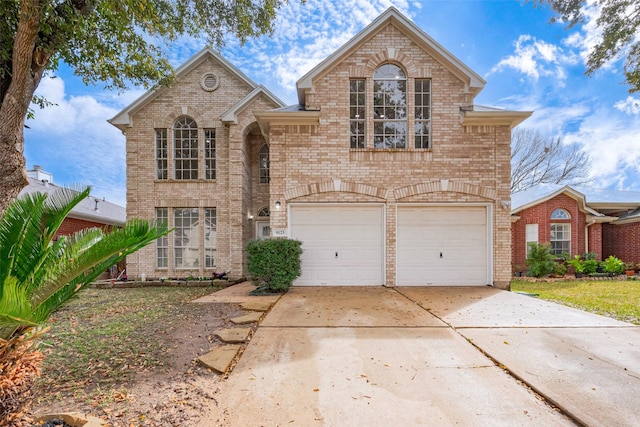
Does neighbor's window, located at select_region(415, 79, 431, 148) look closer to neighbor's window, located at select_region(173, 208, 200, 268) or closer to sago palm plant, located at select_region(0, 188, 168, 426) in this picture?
sago palm plant, located at select_region(0, 188, 168, 426)

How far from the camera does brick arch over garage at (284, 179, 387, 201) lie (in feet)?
26.6

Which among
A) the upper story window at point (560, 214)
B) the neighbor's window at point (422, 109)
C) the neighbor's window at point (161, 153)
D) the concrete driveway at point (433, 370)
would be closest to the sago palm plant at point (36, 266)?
the concrete driveway at point (433, 370)

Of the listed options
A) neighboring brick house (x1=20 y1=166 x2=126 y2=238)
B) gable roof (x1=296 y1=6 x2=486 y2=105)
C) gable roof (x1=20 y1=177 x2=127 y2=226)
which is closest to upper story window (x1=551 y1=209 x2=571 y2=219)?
gable roof (x1=296 y1=6 x2=486 y2=105)

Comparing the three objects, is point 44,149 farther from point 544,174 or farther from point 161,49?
point 544,174

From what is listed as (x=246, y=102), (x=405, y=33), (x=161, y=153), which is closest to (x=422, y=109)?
(x=405, y=33)

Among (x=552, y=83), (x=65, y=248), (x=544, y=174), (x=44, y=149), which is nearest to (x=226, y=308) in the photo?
(x=65, y=248)

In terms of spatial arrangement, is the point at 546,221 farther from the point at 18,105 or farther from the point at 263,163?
the point at 18,105

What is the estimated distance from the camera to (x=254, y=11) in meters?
7.53

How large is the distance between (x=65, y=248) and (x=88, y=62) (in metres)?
6.31

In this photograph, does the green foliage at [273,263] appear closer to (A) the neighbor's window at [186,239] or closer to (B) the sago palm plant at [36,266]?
(A) the neighbor's window at [186,239]

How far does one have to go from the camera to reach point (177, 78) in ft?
35.0

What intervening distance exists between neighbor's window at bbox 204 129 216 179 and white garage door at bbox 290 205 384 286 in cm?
455

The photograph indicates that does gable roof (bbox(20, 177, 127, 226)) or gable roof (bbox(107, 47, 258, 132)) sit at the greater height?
gable roof (bbox(107, 47, 258, 132))

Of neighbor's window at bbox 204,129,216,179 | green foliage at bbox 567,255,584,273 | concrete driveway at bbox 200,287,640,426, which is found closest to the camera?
concrete driveway at bbox 200,287,640,426
